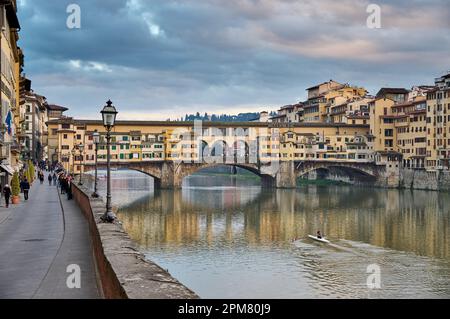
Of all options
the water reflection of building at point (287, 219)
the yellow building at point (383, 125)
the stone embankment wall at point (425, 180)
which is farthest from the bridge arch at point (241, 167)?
the stone embankment wall at point (425, 180)

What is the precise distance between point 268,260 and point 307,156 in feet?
227

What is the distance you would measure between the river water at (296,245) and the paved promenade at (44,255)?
6.60m

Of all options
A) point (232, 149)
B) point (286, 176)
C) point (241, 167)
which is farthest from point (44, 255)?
point (232, 149)

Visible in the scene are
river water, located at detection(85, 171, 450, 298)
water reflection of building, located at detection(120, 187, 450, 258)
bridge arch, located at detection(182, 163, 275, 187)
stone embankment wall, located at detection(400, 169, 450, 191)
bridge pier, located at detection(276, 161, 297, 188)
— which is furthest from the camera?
bridge pier, located at detection(276, 161, 297, 188)

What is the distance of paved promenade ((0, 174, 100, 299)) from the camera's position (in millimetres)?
10805

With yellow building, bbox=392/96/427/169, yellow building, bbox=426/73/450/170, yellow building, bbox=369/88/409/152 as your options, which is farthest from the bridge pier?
yellow building, bbox=426/73/450/170

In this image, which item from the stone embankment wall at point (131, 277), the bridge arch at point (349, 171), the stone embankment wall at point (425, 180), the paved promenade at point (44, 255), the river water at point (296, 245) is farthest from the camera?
the bridge arch at point (349, 171)

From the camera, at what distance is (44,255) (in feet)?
48.3

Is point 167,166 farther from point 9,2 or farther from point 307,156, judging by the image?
point 9,2

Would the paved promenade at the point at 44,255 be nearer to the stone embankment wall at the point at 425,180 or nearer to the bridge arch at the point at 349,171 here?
the stone embankment wall at the point at 425,180

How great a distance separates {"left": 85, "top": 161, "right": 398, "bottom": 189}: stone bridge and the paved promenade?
65.2 meters

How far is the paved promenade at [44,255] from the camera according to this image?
10805mm

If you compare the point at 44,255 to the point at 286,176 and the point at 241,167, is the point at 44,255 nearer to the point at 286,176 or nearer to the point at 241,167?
the point at 286,176

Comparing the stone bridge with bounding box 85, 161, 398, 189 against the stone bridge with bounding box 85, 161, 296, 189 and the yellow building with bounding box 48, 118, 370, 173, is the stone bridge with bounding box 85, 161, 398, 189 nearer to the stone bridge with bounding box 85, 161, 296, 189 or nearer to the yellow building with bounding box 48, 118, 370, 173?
the stone bridge with bounding box 85, 161, 296, 189
